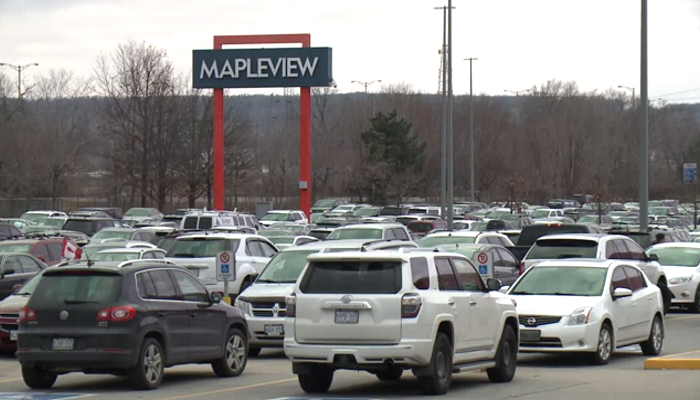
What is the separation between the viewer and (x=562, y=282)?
19031 millimetres

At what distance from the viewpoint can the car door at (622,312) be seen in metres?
18.5

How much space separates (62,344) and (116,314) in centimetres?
80

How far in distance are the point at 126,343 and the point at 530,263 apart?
11.9 meters

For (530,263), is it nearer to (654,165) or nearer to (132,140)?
(132,140)

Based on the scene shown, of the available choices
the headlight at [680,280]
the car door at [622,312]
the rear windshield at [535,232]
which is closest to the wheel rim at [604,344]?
the car door at [622,312]

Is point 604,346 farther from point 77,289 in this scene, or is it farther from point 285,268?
point 77,289

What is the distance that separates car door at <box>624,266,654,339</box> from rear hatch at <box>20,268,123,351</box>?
28.9 ft

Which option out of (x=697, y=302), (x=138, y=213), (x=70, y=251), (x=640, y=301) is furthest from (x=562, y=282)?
(x=138, y=213)

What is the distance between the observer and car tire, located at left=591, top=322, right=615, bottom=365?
18.0 metres

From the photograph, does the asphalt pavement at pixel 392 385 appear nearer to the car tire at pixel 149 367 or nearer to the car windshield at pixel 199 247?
the car tire at pixel 149 367

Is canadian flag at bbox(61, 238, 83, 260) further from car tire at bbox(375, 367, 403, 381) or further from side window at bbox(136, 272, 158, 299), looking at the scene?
car tire at bbox(375, 367, 403, 381)

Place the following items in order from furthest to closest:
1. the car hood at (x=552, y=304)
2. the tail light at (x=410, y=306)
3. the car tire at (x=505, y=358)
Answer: the car hood at (x=552, y=304)
the car tire at (x=505, y=358)
the tail light at (x=410, y=306)

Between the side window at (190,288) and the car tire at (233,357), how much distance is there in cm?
74

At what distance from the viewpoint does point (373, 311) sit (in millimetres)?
13469
